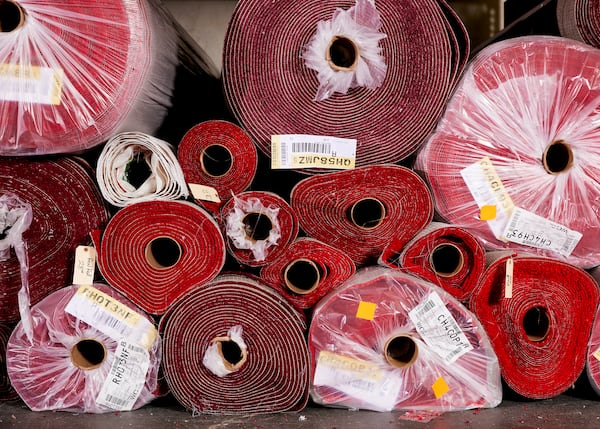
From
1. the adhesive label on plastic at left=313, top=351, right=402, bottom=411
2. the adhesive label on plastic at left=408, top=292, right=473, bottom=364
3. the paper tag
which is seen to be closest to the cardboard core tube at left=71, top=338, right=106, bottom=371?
the paper tag

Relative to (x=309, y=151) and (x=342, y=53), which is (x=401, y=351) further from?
(x=342, y=53)

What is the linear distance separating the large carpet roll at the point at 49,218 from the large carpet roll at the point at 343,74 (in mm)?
405

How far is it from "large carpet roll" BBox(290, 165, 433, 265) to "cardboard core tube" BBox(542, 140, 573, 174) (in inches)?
13.5

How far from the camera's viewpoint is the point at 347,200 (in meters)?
1.23

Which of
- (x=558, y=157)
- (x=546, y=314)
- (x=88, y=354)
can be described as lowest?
(x=88, y=354)

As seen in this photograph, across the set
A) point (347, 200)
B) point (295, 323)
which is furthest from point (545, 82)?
point (295, 323)

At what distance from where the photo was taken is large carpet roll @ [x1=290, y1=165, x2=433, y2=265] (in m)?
1.22

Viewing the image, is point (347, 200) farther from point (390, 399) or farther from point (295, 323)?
point (390, 399)

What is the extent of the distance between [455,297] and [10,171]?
43.1 inches

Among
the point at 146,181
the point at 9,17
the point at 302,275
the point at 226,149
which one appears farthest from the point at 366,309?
the point at 9,17

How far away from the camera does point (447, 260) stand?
1414 millimetres

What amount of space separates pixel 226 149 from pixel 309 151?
0.64 feet

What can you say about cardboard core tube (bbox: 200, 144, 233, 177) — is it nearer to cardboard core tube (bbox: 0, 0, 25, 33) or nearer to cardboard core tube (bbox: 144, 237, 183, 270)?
cardboard core tube (bbox: 144, 237, 183, 270)

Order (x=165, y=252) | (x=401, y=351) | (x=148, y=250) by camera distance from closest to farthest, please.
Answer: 1. (x=148, y=250)
2. (x=401, y=351)
3. (x=165, y=252)
